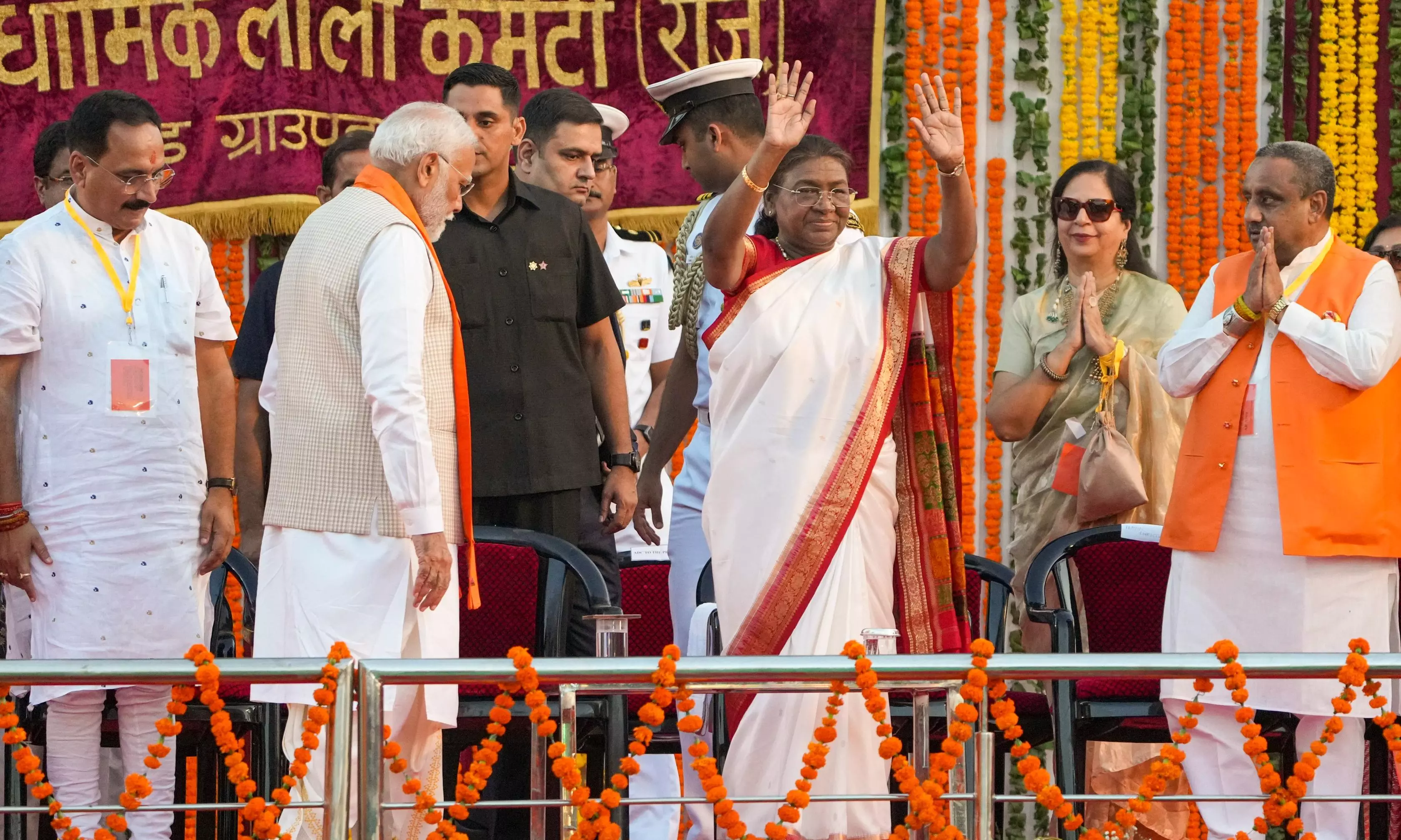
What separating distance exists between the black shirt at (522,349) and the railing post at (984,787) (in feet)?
5.76

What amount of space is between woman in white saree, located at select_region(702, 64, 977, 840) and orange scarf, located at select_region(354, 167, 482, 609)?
50 centimetres

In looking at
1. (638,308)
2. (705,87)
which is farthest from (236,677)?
(638,308)

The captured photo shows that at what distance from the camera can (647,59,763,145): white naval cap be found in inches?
177

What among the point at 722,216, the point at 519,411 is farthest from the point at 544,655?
the point at 722,216

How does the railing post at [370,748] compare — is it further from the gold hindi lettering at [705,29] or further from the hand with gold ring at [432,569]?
the gold hindi lettering at [705,29]

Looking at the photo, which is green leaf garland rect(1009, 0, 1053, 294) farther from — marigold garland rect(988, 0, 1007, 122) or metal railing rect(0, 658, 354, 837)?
metal railing rect(0, 658, 354, 837)

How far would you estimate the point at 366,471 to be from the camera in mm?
3459

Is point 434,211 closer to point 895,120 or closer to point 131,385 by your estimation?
point 131,385

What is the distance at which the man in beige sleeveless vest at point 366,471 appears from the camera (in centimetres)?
339

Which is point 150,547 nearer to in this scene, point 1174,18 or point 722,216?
point 722,216

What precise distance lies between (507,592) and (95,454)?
99 cm

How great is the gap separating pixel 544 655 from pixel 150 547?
0.99 meters

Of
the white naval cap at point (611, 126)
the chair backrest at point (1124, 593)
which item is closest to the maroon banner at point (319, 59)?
the white naval cap at point (611, 126)

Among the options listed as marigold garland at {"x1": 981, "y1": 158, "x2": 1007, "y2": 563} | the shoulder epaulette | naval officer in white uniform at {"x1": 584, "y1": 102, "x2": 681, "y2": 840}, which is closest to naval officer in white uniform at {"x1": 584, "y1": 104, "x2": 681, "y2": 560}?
naval officer in white uniform at {"x1": 584, "y1": 102, "x2": 681, "y2": 840}
